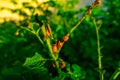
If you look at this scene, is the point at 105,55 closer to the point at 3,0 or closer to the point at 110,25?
the point at 110,25

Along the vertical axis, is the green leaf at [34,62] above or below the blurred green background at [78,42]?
above

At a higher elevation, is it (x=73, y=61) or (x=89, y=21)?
(x=89, y=21)

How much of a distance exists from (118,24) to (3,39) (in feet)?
4.28

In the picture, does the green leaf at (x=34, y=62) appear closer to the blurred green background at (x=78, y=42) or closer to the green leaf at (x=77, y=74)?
the green leaf at (x=77, y=74)

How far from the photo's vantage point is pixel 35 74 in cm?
280

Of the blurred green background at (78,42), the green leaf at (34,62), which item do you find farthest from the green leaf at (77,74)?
the blurred green background at (78,42)

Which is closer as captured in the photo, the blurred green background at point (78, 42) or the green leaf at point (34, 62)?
the green leaf at point (34, 62)

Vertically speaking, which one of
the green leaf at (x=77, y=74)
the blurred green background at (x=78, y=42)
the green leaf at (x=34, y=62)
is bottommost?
the blurred green background at (x=78, y=42)

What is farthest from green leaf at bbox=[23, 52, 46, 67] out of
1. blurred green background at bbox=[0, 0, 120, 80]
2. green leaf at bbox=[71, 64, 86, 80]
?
blurred green background at bbox=[0, 0, 120, 80]

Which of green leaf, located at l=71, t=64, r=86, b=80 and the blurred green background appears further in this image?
the blurred green background

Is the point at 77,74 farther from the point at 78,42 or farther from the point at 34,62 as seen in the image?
the point at 78,42

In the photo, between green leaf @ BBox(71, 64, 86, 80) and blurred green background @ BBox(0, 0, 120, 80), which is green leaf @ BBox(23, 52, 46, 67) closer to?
green leaf @ BBox(71, 64, 86, 80)

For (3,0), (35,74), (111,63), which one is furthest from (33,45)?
(3,0)

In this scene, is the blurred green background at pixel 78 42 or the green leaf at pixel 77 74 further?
the blurred green background at pixel 78 42
